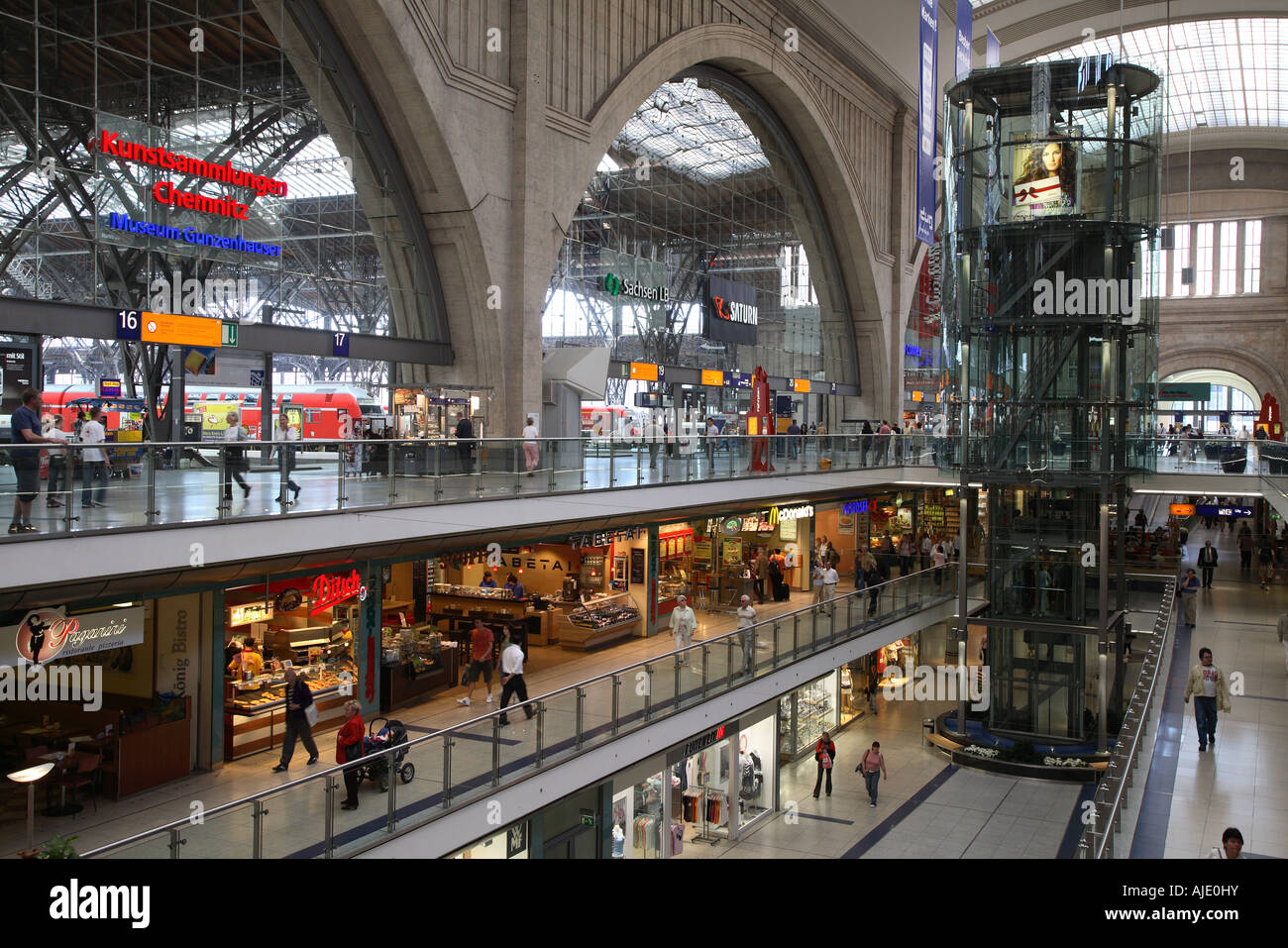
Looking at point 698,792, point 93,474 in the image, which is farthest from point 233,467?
point 698,792

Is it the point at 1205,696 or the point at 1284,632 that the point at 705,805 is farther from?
the point at 1284,632

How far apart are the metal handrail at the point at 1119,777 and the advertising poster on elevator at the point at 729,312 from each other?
18.0 meters

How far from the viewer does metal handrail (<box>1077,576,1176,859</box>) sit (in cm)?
771

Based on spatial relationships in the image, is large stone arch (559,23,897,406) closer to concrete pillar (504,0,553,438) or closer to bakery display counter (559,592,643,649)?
concrete pillar (504,0,553,438)

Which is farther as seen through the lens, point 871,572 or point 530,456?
point 871,572

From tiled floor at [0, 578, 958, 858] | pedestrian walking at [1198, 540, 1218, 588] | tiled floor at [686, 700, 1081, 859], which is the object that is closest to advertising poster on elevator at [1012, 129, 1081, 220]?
tiled floor at [686, 700, 1081, 859]

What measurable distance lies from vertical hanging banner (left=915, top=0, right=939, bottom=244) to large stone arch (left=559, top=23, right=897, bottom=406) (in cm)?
566

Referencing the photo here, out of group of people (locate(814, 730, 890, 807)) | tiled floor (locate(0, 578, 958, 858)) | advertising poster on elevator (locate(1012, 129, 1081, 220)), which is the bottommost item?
group of people (locate(814, 730, 890, 807))

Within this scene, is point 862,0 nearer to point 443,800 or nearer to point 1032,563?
point 1032,563

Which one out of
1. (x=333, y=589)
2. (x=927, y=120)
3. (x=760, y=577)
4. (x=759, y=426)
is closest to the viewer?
(x=333, y=589)

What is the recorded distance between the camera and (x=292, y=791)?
846cm

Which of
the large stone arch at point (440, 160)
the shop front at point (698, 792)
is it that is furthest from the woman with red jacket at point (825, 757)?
the large stone arch at point (440, 160)

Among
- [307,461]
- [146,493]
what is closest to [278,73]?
[307,461]

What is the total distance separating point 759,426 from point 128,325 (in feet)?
42.8
